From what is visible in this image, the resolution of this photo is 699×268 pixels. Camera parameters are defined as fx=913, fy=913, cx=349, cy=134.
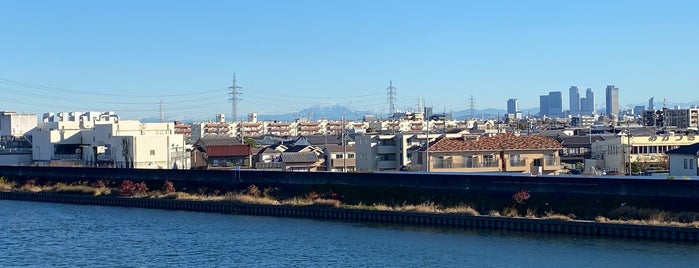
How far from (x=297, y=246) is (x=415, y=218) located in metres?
5.22

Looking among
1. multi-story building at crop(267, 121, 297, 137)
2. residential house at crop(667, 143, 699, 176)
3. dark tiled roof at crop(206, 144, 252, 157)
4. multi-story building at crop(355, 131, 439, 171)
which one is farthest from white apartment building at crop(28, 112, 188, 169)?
multi-story building at crop(267, 121, 297, 137)

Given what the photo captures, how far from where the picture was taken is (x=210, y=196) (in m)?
33.1

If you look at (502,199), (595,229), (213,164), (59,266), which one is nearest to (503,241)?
(595,229)

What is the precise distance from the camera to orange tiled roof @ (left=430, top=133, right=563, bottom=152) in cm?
3375

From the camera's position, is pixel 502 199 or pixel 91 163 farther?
pixel 91 163

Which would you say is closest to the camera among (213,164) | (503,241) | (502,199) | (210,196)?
(503,241)

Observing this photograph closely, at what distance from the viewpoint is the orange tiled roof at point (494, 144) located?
1329 inches

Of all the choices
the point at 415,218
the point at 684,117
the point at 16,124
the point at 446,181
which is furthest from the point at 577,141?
the point at 684,117

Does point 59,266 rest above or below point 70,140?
below

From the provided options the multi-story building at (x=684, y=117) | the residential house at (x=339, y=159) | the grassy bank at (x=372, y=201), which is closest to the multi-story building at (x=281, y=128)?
the multi-story building at (x=684, y=117)

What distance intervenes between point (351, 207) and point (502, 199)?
4755 mm

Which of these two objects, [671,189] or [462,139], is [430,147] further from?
[671,189]

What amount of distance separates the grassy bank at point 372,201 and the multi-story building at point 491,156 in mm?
5315

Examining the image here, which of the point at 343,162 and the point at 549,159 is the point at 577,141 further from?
the point at 343,162
